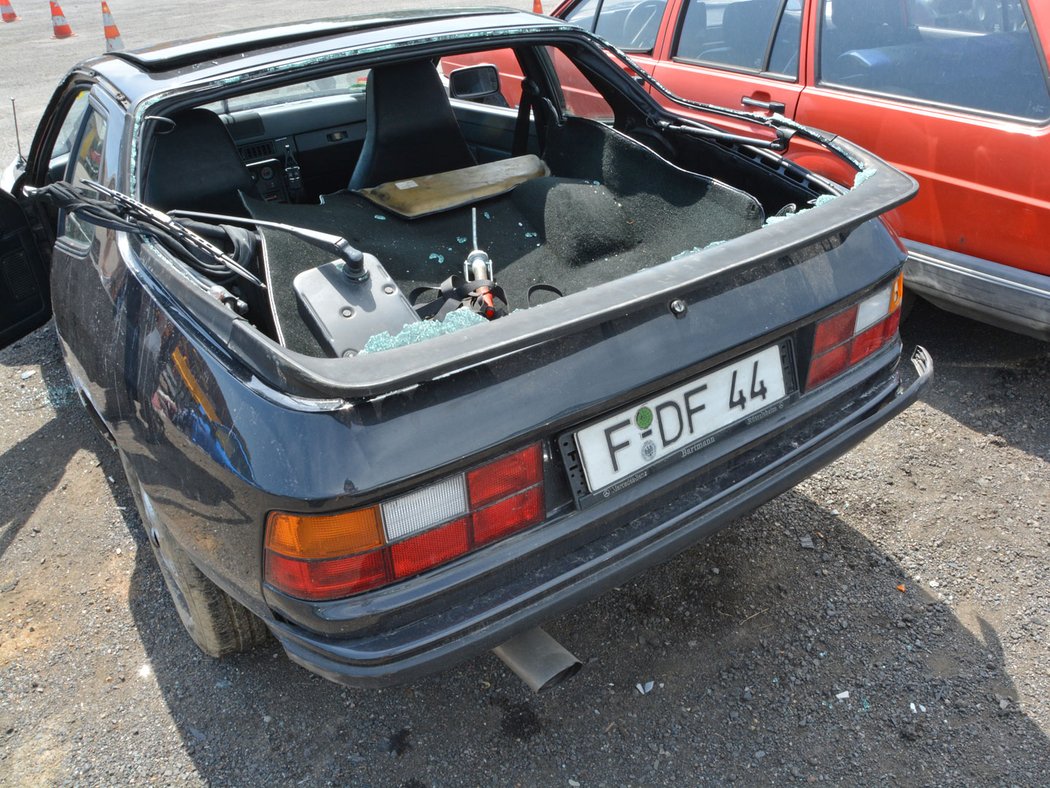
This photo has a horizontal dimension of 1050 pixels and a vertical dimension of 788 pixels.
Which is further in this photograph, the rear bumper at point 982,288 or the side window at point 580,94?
the side window at point 580,94

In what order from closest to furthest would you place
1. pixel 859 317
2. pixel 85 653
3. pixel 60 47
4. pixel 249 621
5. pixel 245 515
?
pixel 245 515
pixel 859 317
pixel 249 621
pixel 85 653
pixel 60 47

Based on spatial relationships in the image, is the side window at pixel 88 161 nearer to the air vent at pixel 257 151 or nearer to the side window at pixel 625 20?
the air vent at pixel 257 151

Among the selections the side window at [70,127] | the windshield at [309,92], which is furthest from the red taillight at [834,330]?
the windshield at [309,92]

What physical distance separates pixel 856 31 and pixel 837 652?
102 inches

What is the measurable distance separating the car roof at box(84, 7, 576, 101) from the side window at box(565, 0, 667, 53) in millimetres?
1882

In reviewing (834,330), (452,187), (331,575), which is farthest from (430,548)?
(452,187)

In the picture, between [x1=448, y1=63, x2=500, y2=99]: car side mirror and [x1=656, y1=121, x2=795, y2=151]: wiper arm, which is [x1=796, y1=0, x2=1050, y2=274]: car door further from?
[x1=448, y1=63, x2=500, y2=99]: car side mirror

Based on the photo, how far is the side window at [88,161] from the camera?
2381 millimetres

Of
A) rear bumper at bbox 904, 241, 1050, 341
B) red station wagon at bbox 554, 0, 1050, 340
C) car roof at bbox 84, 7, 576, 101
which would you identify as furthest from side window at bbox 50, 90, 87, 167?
rear bumper at bbox 904, 241, 1050, 341

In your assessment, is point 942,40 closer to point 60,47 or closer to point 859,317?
point 859,317

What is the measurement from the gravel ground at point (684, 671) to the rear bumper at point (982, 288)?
1.44 feet

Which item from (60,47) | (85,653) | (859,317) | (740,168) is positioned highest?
(60,47)

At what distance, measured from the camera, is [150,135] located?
2.19 m

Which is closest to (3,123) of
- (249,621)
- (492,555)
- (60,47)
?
(60,47)
